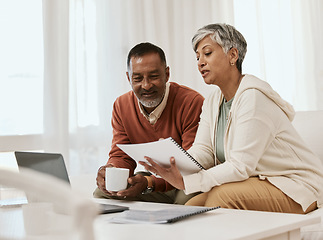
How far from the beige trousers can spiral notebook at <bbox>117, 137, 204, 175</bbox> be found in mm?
113

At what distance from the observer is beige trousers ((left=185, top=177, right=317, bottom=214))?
1.71 m

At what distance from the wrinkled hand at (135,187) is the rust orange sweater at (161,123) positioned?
15 centimetres

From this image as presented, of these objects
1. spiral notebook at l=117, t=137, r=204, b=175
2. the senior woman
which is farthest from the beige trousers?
spiral notebook at l=117, t=137, r=204, b=175

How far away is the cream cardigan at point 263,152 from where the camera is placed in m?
1.77

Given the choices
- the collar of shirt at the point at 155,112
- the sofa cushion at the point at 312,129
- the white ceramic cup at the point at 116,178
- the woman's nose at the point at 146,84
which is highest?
the woman's nose at the point at 146,84

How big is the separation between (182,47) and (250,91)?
1.81m

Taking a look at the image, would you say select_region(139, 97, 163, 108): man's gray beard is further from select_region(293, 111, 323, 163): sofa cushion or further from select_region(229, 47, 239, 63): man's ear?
select_region(293, 111, 323, 163): sofa cushion

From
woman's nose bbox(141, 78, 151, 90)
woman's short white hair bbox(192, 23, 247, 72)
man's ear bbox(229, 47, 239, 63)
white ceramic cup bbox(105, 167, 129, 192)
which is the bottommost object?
white ceramic cup bbox(105, 167, 129, 192)

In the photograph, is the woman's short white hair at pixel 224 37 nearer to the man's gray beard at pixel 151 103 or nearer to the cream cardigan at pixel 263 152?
the cream cardigan at pixel 263 152

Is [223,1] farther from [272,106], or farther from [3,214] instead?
[3,214]

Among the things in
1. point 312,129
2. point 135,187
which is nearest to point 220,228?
point 135,187

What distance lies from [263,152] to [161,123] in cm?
67

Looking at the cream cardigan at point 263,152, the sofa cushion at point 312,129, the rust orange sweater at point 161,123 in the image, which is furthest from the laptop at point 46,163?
the sofa cushion at point 312,129

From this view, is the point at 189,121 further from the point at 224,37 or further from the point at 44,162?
the point at 44,162
